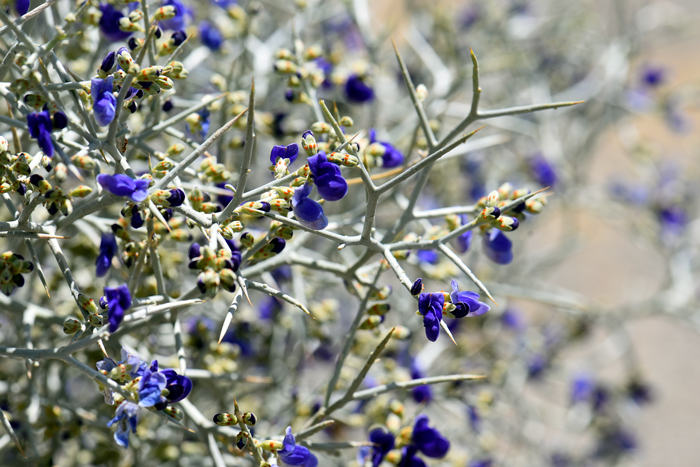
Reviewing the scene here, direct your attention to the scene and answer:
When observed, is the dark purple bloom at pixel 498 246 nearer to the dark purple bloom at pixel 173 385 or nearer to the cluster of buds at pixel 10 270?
the dark purple bloom at pixel 173 385

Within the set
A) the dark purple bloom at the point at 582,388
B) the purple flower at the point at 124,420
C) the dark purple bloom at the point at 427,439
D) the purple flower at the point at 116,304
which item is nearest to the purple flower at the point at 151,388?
the purple flower at the point at 124,420

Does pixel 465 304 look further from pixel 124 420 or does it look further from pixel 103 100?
pixel 103 100

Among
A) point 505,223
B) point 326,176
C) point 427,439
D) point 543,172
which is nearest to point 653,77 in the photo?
point 543,172

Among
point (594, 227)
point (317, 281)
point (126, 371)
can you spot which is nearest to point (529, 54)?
point (317, 281)

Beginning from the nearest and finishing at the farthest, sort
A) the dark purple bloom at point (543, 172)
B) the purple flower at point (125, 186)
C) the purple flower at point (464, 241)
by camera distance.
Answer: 1. the purple flower at point (125, 186)
2. the purple flower at point (464, 241)
3. the dark purple bloom at point (543, 172)

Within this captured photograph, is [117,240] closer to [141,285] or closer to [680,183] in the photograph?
[141,285]

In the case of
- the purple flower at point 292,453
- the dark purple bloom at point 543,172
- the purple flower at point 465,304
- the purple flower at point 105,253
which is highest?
the purple flower at point 105,253

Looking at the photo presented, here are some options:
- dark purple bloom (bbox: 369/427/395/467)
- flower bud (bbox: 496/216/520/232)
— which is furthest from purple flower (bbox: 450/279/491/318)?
dark purple bloom (bbox: 369/427/395/467)
